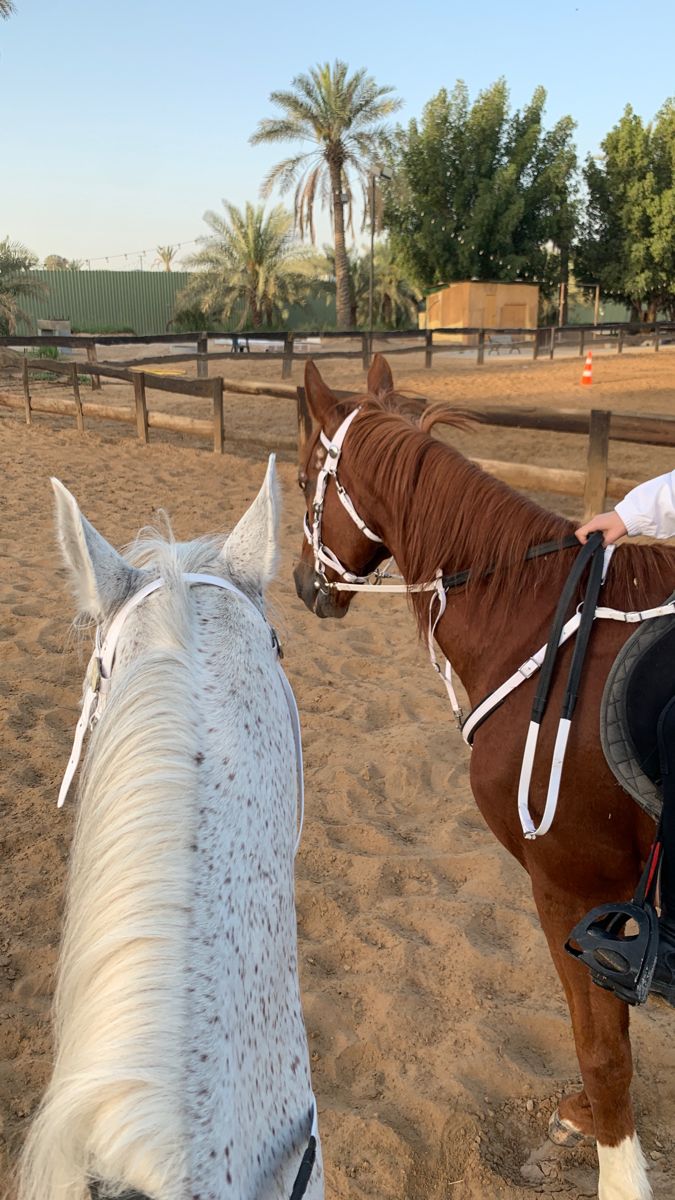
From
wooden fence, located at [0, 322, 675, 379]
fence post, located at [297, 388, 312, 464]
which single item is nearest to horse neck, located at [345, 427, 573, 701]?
fence post, located at [297, 388, 312, 464]

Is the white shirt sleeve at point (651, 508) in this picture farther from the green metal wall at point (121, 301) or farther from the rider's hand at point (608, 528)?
the green metal wall at point (121, 301)

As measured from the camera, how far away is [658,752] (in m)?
1.83

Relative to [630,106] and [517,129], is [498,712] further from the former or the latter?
[630,106]

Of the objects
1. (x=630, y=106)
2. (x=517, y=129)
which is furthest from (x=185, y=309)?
(x=630, y=106)

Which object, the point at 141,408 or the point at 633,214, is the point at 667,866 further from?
the point at 633,214

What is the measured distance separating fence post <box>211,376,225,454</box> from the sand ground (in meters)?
4.81

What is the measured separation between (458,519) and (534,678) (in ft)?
1.86

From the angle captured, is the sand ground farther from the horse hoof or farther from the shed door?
the shed door

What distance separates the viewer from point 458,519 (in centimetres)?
240

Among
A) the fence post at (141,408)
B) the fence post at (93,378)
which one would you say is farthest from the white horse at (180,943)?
the fence post at (93,378)

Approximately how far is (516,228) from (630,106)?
10.1 meters

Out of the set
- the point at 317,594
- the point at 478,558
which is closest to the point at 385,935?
the point at 317,594

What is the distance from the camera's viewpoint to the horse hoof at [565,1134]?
2.37m

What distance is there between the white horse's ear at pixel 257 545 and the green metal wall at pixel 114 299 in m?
41.9
